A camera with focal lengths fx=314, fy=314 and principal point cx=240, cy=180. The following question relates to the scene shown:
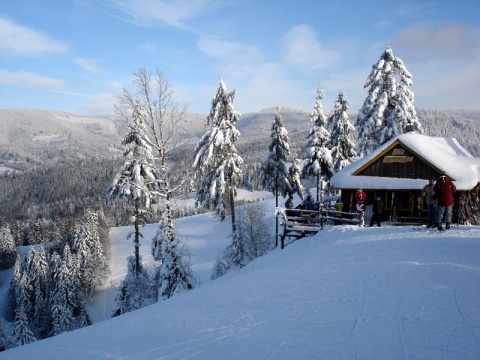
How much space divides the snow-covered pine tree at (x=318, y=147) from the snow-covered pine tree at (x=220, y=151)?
8.20 meters

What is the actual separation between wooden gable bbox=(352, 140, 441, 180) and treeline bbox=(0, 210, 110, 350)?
3813cm

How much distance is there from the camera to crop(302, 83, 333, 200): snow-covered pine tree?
3023cm

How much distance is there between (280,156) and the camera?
30.1 m

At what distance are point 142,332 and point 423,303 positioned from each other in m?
5.46

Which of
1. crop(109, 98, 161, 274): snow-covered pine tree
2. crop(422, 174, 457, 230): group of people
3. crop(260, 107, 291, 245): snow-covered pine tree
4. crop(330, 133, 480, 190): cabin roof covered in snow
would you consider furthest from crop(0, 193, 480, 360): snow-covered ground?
crop(260, 107, 291, 245): snow-covered pine tree

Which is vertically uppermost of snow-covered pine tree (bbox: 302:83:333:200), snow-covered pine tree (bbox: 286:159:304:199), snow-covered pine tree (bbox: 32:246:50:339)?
snow-covered pine tree (bbox: 302:83:333:200)

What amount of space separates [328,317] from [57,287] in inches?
1840

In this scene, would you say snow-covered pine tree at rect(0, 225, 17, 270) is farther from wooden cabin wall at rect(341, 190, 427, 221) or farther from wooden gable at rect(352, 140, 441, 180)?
wooden gable at rect(352, 140, 441, 180)

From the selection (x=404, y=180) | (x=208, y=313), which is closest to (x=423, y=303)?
(x=208, y=313)

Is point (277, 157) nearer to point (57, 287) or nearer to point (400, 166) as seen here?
point (400, 166)

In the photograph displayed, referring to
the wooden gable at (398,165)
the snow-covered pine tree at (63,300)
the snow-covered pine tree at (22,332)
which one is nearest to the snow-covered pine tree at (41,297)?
the snow-covered pine tree at (63,300)

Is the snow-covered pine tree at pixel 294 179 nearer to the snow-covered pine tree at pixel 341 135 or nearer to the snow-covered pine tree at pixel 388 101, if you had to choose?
the snow-covered pine tree at pixel 341 135

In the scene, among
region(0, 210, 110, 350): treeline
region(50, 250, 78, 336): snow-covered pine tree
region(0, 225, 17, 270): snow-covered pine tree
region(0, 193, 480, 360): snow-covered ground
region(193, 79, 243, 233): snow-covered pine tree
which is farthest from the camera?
region(0, 225, 17, 270): snow-covered pine tree

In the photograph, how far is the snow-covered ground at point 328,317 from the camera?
15.0 feet
